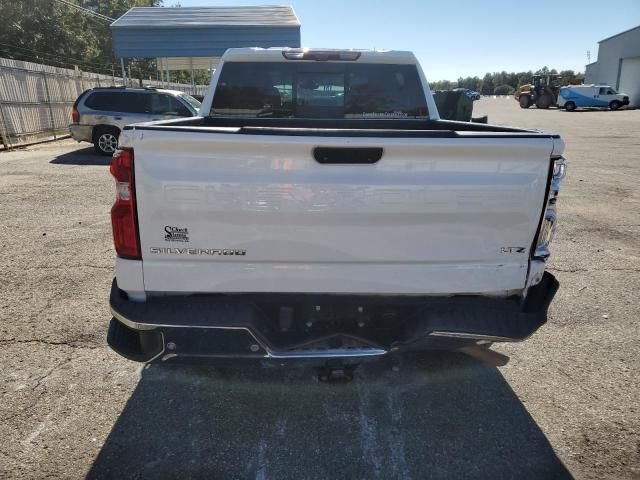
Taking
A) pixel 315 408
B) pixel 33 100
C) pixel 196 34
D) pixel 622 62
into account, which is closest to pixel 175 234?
pixel 315 408

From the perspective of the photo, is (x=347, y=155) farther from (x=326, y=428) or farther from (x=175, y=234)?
(x=326, y=428)

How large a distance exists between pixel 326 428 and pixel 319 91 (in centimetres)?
315

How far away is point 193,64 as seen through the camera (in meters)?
26.0

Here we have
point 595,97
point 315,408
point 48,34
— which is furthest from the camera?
point 595,97

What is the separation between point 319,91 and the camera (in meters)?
4.58

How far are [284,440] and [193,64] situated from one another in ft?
87.6

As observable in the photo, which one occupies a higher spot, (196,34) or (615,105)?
(196,34)

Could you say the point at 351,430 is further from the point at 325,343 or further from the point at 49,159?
the point at 49,159

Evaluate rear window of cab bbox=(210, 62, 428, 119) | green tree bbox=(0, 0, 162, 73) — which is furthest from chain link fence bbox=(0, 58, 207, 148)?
green tree bbox=(0, 0, 162, 73)

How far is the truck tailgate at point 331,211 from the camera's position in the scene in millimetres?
2258

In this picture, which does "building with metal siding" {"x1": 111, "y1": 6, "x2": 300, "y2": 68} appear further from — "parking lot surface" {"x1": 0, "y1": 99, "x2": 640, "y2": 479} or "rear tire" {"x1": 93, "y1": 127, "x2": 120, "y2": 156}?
"parking lot surface" {"x1": 0, "y1": 99, "x2": 640, "y2": 479}

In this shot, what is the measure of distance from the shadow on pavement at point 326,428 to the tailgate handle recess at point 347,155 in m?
1.19

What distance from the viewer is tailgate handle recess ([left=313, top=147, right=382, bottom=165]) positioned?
2289mm

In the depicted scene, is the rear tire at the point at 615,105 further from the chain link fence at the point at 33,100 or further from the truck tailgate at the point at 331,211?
the truck tailgate at the point at 331,211
